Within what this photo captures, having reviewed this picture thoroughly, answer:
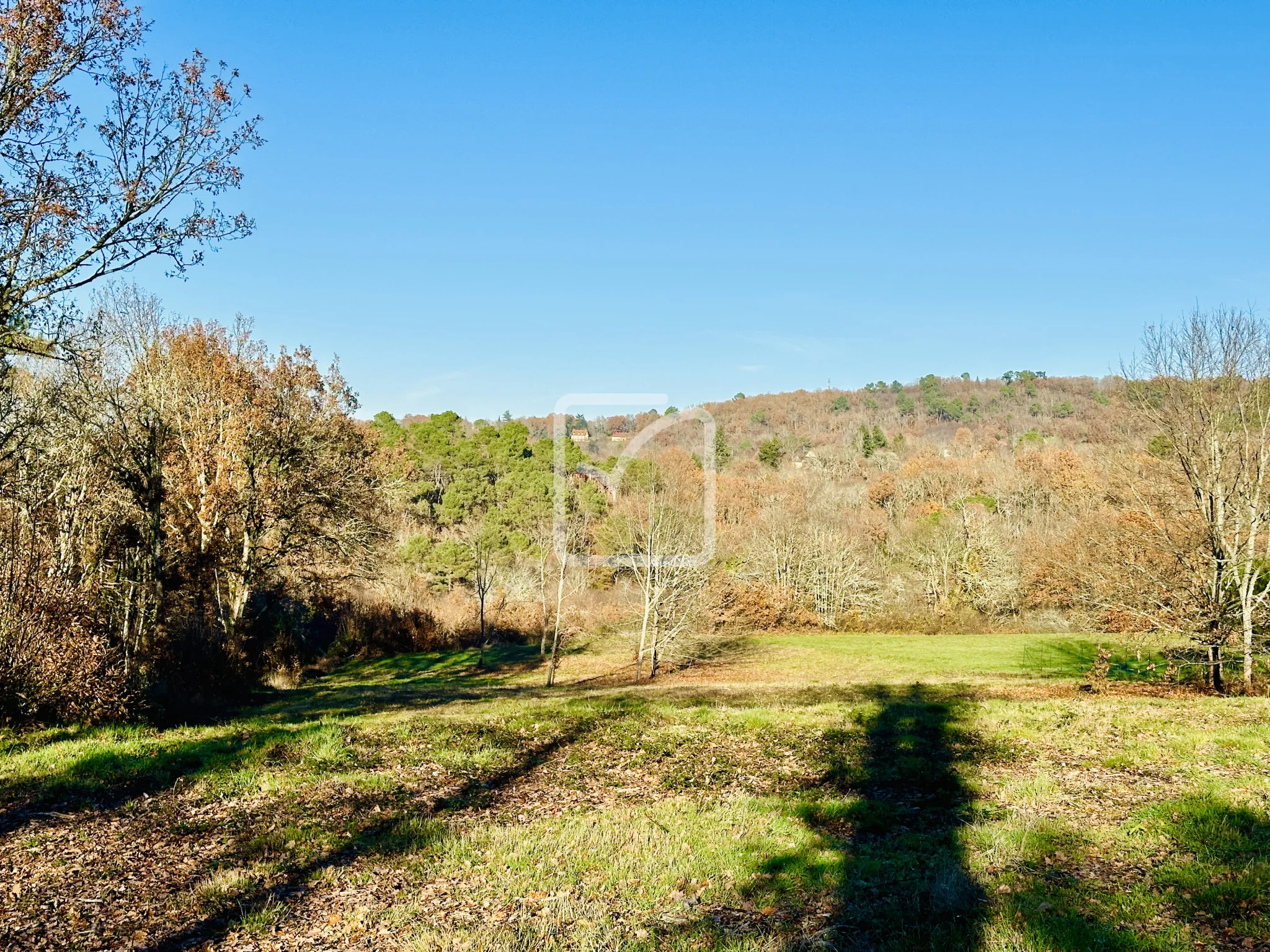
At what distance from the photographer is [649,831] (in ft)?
24.0

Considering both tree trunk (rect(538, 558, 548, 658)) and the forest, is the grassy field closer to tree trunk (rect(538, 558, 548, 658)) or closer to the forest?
the forest

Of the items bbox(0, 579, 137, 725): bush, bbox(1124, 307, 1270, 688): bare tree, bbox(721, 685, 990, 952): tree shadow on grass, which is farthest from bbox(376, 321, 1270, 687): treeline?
bbox(0, 579, 137, 725): bush

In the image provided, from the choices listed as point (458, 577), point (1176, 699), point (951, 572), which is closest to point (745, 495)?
point (951, 572)

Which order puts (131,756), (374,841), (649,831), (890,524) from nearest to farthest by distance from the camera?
(374,841) → (649,831) → (131,756) → (890,524)

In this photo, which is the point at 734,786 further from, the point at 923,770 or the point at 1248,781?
the point at 1248,781

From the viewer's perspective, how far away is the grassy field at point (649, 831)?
534cm

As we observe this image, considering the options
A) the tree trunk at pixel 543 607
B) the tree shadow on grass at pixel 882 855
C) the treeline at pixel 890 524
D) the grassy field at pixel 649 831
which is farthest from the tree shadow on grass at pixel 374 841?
the tree trunk at pixel 543 607

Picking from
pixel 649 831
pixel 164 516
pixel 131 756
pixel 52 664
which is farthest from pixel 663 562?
pixel 649 831

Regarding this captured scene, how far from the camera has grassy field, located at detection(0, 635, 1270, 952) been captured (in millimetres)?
5336

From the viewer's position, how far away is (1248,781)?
316 inches

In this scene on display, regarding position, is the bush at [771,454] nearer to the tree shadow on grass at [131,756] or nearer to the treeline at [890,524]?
the treeline at [890,524]

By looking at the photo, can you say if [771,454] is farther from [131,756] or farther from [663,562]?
[131,756]

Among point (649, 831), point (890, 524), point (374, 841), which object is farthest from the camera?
point (890, 524)

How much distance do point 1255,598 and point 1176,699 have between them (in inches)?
125
